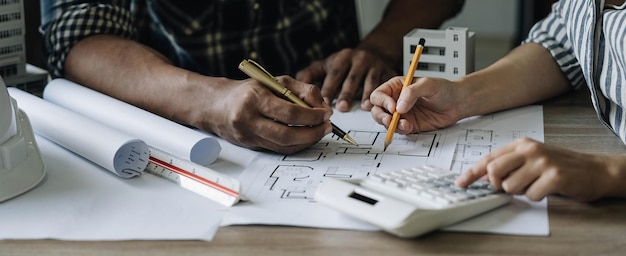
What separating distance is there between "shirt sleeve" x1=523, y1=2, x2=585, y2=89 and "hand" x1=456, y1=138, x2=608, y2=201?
0.41 m

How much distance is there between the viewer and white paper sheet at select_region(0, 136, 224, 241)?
0.81 m

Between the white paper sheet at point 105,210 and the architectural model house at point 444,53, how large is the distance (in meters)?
0.49

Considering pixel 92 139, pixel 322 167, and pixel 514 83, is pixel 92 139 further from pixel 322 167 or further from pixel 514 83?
pixel 514 83

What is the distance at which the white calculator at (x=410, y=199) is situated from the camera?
0.76 metres

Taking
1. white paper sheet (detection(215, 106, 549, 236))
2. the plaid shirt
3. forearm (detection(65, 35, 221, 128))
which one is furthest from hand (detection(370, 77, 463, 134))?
the plaid shirt

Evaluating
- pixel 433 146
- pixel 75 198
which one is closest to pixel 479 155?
pixel 433 146

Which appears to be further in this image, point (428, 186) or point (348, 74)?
point (348, 74)

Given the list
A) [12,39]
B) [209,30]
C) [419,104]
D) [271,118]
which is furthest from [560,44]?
[12,39]

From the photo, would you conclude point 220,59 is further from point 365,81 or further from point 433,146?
point 433,146

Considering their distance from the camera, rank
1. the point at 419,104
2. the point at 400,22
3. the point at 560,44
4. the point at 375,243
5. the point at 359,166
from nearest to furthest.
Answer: the point at 375,243
the point at 359,166
the point at 419,104
the point at 560,44
the point at 400,22

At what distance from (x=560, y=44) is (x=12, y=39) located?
838 millimetres

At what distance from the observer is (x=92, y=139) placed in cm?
99

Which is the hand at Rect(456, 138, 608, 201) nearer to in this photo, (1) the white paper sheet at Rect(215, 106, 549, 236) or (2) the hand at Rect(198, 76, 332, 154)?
(1) the white paper sheet at Rect(215, 106, 549, 236)

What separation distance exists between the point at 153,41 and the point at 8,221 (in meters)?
0.66
